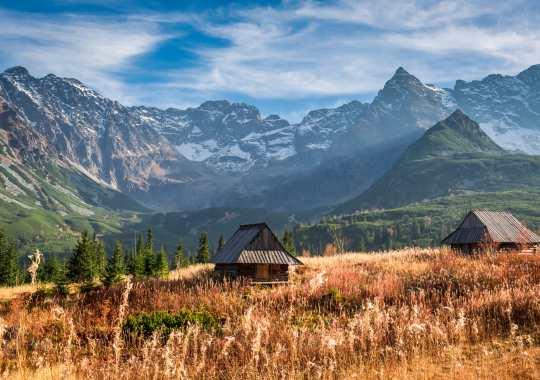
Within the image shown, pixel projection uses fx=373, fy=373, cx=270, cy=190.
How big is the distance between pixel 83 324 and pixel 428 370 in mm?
10697

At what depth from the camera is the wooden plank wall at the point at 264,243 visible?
86.1ft

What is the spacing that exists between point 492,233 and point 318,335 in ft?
101

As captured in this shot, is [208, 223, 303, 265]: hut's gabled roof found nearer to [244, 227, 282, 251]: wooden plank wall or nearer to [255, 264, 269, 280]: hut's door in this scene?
[244, 227, 282, 251]: wooden plank wall

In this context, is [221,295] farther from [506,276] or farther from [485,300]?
[506,276]

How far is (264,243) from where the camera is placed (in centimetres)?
2662

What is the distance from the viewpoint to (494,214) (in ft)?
120

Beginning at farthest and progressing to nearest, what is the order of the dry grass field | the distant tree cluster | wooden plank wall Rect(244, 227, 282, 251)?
the distant tree cluster
wooden plank wall Rect(244, 227, 282, 251)
the dry grass field

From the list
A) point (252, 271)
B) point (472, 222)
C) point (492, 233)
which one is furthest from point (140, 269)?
point (492, 233)

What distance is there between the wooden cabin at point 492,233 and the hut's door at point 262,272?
61.7 ft

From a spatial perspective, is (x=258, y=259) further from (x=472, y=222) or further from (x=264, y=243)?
(x=472, y=222)

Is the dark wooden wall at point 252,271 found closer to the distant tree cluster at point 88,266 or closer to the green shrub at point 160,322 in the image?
the distant tree cluster at point 88,266

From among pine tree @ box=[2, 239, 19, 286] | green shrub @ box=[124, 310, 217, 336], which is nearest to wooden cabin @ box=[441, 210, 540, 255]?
green shrub @ box=[124, 310, 217, 336]

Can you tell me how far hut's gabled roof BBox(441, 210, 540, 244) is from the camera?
3325 centimetres

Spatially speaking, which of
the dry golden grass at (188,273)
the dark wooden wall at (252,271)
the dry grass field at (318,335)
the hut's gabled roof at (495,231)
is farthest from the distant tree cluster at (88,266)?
the hut's gabled roof at (495,231)
